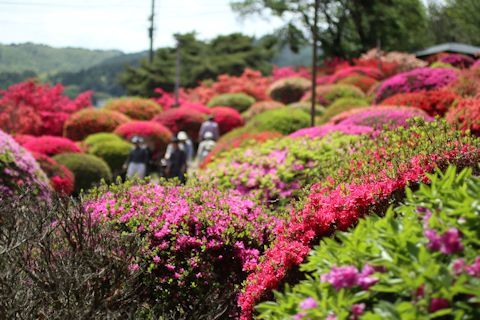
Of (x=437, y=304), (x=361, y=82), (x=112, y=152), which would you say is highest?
(x=361, y=82)

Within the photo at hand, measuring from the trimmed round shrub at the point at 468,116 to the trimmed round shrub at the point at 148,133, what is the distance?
596 inches

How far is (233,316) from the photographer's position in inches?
211

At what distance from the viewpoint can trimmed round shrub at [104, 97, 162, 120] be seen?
29.3m

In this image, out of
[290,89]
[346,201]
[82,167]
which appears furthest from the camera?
[290,89]

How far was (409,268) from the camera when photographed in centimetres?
262

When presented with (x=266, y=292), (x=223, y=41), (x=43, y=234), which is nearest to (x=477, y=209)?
(x=266, y=292)

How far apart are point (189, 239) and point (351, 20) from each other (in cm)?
4126

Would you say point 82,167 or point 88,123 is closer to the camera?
point 82,167

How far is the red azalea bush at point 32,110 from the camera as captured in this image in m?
23.5

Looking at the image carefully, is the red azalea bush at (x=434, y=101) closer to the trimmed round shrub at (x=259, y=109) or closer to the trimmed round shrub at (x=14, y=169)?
the trimmed round shrub at (x=14, y=169)

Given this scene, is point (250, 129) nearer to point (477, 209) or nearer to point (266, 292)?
point (266, 292)

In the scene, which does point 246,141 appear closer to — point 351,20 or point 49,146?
point 49,146

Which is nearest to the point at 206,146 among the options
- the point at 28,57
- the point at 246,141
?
the point at 246,141

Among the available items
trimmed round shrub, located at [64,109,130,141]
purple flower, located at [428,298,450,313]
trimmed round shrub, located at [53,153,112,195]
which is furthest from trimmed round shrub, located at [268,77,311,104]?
purple flower, located at [428,298,450,313]
